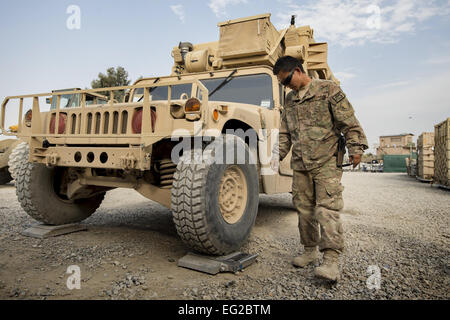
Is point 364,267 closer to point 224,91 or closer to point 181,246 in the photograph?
point 181,246

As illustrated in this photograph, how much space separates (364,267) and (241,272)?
3.42 ft

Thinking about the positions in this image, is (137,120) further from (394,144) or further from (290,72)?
(394,144)

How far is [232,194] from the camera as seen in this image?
309 cm

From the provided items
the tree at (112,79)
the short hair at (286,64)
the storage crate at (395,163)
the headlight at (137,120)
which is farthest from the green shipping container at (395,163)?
the headlight at (137,120)

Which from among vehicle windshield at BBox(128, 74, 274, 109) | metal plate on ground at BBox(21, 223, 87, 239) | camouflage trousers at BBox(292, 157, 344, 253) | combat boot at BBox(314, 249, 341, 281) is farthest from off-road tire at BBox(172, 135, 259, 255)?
metal plate on ground at BBox(21, 223, 87, 239)

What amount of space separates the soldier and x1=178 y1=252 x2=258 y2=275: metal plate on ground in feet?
1.58

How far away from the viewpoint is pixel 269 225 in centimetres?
454

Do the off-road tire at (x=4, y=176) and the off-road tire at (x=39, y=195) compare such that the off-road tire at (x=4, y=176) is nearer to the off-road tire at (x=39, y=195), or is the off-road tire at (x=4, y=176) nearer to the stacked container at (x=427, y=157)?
the off-road tire at (x=39, y=195)

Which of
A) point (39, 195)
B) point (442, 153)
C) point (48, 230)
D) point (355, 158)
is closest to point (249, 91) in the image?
point (355, 158)

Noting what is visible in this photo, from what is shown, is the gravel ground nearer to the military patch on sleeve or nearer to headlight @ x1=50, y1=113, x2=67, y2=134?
headlight @ x1=50, y1=113, x2=67, y2=134

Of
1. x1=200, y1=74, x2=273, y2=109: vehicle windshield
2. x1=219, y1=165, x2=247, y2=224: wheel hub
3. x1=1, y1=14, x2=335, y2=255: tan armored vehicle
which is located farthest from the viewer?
x1=200, y1=74, x2=273, y2=109: vehicle windshield

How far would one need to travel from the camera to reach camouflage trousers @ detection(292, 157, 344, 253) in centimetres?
258

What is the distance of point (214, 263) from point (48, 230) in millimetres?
2179

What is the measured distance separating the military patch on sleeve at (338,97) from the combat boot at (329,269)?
1.17 meters
